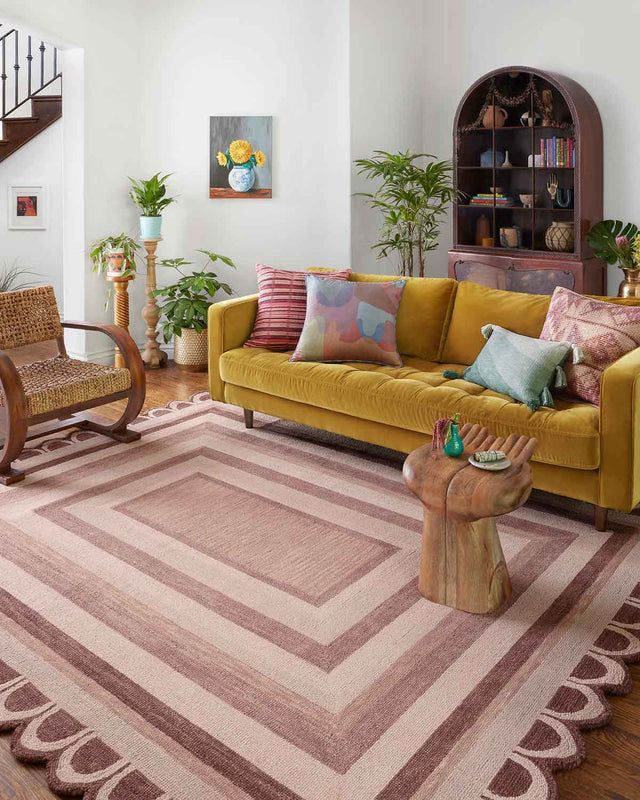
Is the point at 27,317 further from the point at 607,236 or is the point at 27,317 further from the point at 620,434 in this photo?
the point at 607,236

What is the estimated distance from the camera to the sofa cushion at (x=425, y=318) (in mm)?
4094

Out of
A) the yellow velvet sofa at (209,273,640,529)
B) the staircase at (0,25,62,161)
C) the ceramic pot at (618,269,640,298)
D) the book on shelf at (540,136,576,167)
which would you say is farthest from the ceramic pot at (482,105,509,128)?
the staircase at (0,25,62,161)

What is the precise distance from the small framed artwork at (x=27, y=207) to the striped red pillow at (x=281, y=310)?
3542mm

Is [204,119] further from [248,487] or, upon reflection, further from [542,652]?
[542,652]

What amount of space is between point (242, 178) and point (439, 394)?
3.04m

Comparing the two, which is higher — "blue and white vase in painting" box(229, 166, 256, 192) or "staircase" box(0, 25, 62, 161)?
"staircase" box(0, 25, 62, 161)

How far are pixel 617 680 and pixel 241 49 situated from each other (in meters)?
4.94

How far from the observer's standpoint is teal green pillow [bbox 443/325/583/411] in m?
3.22

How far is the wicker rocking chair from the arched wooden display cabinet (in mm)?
2663

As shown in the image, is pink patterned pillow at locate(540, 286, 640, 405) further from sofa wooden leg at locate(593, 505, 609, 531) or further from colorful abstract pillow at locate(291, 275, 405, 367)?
colorful abstract pillow at locate(291, 275, 405, 367)

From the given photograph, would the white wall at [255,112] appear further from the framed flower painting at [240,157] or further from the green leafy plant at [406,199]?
the green leafy plant at [406,199]

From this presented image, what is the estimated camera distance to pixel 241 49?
564 centimetres

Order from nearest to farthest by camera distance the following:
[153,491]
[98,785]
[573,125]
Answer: [98,785]
[153,491]
[573,125]

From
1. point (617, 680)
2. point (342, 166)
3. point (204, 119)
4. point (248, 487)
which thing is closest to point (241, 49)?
point (204, 119)
